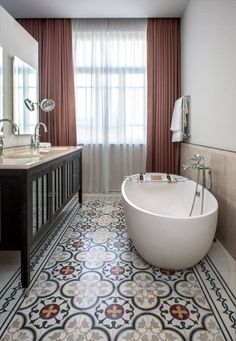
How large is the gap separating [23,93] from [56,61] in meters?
1.23

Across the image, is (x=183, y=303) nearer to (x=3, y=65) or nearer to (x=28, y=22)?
(x=3, y=65)

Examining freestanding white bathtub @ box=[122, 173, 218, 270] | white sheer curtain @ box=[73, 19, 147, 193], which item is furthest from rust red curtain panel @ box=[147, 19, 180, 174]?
freestanding white bathtub @ box=[122, 173, 218, 270]

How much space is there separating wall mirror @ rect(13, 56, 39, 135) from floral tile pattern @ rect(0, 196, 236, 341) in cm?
142

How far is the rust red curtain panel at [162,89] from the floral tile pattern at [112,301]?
2.10 meters

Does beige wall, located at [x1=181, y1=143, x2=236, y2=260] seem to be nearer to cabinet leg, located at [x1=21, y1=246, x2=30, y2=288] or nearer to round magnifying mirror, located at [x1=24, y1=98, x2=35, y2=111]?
cabinet leg, located at [x1=21, y1=246, x2=30, y2=288]

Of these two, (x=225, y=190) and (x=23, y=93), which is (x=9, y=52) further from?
(x=225, y=190)

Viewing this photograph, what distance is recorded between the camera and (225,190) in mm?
2107

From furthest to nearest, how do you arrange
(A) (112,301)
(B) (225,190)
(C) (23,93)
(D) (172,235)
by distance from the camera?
(C) (23,93), (B) (225,190), (D) (172,235), (A) (112,301)

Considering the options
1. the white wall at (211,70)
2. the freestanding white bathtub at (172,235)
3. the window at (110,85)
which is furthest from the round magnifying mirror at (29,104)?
the white wall at (211,70)

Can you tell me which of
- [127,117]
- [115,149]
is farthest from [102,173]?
[127,117]

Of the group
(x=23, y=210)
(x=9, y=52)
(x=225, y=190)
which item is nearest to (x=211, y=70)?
(x=225, y=190)

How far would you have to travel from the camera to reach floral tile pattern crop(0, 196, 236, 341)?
121cm

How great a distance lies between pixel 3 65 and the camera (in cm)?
244

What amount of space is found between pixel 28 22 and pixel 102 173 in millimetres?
2449
